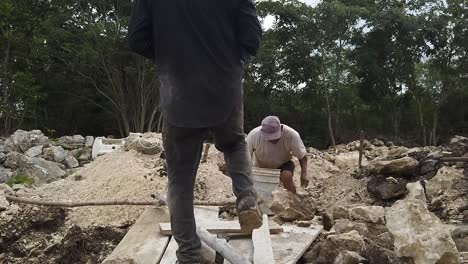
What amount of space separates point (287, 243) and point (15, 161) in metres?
9.07

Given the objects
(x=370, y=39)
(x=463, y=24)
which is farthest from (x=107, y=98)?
(x=463, y=24)

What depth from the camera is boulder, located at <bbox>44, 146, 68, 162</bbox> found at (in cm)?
1275

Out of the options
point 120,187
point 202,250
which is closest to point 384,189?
point 120,187

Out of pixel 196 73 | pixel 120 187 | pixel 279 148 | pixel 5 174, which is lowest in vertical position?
pixel 5 174

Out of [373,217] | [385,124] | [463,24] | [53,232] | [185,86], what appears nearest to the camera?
[185,86]

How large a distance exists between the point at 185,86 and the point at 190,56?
150 mm

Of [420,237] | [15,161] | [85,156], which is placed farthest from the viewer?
[85,156]

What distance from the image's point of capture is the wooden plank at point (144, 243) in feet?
12.0

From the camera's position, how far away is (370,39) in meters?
21.2

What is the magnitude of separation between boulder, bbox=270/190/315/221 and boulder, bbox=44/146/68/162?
8814 mm

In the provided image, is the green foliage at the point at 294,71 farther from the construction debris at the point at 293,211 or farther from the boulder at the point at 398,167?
the boulder at the point at 398,167

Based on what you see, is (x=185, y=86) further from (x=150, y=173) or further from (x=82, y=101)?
(x=82, y=101)

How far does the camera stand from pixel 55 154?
1282 cm

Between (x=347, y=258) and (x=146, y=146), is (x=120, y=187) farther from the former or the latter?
(x=347, y=258)
